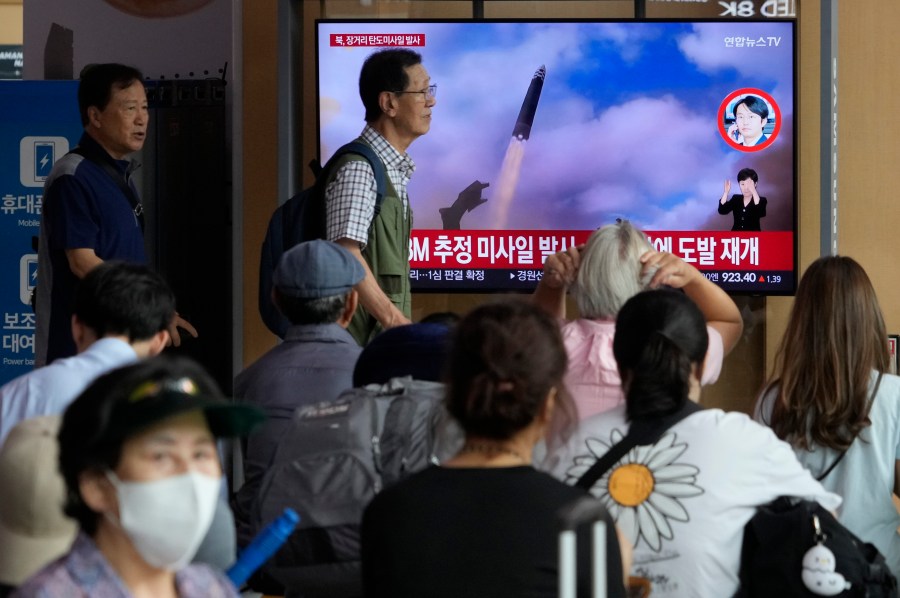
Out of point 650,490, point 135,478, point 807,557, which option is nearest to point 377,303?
point 650,490

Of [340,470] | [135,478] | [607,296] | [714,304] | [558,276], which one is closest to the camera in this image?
[135,478]

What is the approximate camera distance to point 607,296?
3.36 meters

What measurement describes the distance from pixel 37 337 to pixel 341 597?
2.07 m

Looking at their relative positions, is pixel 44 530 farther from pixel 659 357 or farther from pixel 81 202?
pixel 81 202

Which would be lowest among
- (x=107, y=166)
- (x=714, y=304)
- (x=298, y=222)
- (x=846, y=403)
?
(x=846, y=403)

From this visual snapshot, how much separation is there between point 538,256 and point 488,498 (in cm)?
376

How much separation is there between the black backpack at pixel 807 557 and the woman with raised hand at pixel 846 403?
610 millimetres

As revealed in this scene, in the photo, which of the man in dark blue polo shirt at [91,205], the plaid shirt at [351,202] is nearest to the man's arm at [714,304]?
the plaid shirt at [351,202]

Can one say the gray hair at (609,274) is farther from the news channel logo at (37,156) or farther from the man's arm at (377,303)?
the news channel logo at (37,156)

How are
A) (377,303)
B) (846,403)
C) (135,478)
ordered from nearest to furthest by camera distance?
(135,478) → (846,403) → (377,303)

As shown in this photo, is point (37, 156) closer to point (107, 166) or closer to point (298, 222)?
point (107, 166)

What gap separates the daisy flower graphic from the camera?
2465 millimetres

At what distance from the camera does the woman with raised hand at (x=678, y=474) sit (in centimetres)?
246

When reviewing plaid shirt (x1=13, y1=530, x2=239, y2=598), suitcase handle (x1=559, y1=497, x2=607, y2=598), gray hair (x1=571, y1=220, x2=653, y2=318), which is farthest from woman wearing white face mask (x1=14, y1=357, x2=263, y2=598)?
gray hair (x1=571, y1=220, x2=653, y2=318)
